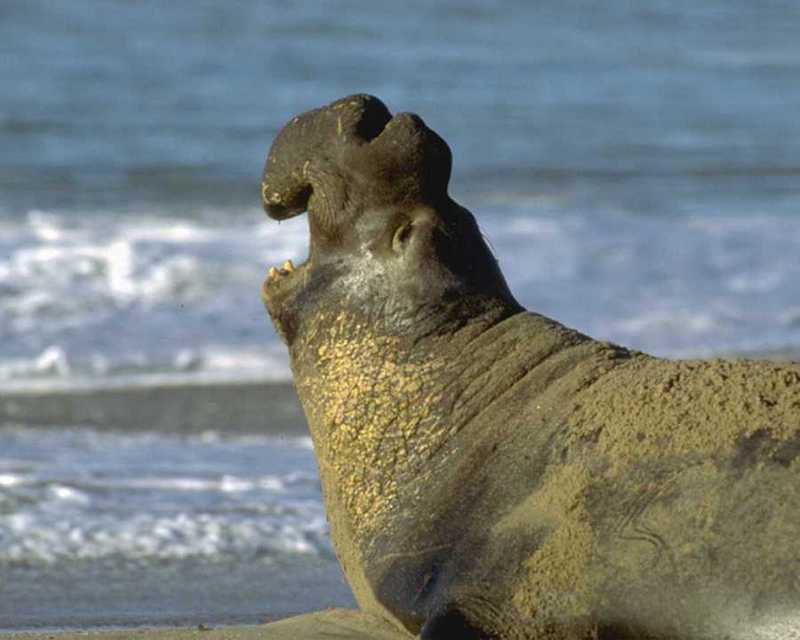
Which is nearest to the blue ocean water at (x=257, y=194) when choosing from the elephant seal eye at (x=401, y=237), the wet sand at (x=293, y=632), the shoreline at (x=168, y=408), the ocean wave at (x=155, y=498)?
the ocean wave at (x=155, y=498)

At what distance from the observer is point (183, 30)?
21.4m

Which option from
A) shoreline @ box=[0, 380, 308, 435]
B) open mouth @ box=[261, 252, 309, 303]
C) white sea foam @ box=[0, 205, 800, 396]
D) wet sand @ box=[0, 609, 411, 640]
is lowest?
shoreline @ box=[0, 380, 308, 435]

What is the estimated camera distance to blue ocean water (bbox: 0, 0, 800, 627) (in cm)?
622

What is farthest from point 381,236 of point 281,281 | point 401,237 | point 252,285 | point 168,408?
point 252,285

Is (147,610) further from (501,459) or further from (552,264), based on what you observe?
(552,264)

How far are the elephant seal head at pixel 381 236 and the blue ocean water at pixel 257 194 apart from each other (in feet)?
3.51

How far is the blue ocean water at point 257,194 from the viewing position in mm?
6219

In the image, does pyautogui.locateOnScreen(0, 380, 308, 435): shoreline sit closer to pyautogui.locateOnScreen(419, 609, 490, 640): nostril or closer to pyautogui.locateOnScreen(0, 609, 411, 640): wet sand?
pyautogui.locateOnScreen(0, 609, 411, 640): wet sand

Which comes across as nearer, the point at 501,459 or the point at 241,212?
the point at 501,459

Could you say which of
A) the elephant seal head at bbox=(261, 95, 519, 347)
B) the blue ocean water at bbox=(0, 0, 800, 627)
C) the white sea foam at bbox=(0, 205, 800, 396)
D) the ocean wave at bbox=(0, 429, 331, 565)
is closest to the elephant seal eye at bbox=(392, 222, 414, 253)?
the elephant seal head at bbox=(261, 95, 519, 347)

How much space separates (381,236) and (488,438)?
485mm

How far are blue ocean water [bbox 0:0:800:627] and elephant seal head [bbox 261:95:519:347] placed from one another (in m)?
1.07

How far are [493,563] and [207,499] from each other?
88.9 inches

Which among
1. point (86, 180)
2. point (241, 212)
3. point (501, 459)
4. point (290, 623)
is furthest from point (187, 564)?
point (86, 180)
